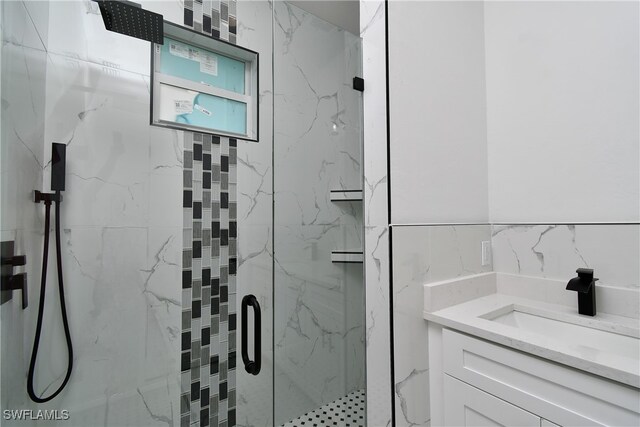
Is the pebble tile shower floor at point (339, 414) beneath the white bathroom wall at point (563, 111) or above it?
beneath

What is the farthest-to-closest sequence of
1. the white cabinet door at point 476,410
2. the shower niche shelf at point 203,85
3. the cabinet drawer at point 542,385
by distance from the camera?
the shower niche shelf at point 203,85
the white cabinet door at point 476,410
the cabinet drawer at point 542,385

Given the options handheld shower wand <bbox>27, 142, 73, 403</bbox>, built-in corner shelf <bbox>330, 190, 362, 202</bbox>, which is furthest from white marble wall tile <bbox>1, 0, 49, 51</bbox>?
built-in corner shelf <bbox>330, 190, 362, 202</bbox>

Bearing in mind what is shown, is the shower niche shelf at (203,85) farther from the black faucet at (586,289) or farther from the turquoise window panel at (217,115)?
the black faucet at (586,289)

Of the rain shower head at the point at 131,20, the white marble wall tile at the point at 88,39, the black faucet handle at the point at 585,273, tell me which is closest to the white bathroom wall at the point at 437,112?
the black faucet handle at the point at 585,273

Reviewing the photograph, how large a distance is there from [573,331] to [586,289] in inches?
6.9

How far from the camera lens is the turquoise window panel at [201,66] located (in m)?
1.26

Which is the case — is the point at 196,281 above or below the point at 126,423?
above

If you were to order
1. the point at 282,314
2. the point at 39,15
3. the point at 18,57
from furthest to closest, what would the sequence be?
1. the point at 282,314
2. the point at 39,15
3. the point at 18,57

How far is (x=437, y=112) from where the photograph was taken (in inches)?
53.0

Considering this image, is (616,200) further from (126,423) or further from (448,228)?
(126,423)

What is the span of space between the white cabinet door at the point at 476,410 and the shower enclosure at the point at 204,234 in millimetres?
348

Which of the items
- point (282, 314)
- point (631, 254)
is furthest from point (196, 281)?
point (631, 254)

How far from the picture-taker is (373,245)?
1.21 meters

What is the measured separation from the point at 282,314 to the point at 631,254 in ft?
4.63
